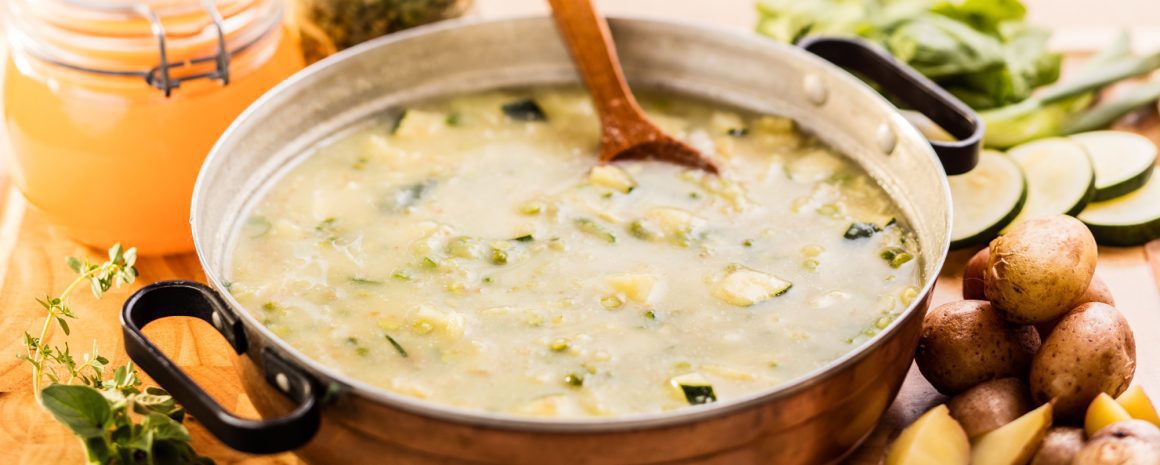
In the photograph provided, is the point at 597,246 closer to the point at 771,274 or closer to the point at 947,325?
the point at 771,274

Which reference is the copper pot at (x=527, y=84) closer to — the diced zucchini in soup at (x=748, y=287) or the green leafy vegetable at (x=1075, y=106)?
Result: the diced zucchini in soup at (x=748, y=287)

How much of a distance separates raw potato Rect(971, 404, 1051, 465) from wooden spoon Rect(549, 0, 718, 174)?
0.78 meters

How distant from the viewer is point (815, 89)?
8.02ft

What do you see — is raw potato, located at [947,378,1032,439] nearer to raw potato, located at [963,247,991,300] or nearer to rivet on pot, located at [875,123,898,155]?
raw potato, located at [963,247,991,300]

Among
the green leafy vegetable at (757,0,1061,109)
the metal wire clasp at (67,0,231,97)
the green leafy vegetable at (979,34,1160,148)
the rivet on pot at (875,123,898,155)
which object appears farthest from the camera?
the green leafy vegetable at (757,0,1061,109)

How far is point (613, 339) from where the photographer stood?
5.99 feet

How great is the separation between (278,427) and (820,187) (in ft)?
3.92

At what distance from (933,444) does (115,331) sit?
56.2 inches

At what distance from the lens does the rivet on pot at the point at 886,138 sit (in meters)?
2.27

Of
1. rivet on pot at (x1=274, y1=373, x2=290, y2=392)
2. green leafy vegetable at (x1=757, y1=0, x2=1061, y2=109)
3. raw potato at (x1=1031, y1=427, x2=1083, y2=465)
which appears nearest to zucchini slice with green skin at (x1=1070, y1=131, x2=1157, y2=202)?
green leafy vegetable at (x1=757, y1=0, x2=1061, y2=109)

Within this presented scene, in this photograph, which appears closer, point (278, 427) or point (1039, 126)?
point (278, 427)

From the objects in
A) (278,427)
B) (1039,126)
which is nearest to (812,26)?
(1039,126)

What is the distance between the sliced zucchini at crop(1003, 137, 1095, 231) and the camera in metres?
2.40

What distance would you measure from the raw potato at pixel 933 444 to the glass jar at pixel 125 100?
1.37 meters
